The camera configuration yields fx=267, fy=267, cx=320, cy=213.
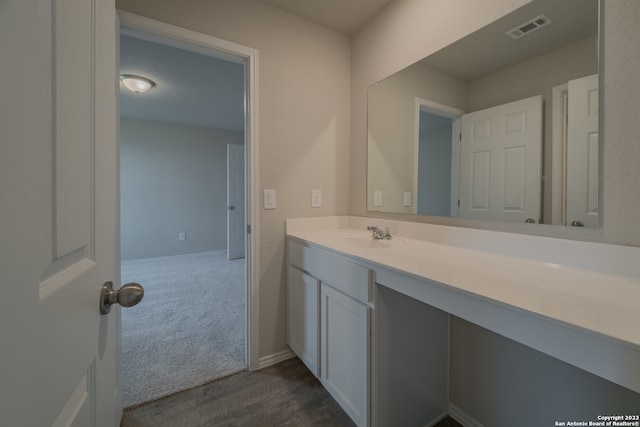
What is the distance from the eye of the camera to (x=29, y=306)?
29 cm

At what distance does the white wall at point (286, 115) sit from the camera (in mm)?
1647

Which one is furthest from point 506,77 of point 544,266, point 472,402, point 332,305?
point 472,402

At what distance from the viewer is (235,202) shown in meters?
4.70

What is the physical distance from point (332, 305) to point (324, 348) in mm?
268

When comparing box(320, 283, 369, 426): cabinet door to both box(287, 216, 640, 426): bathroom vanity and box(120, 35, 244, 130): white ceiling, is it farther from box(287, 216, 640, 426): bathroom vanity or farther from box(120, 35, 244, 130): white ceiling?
box(120, 35, 244, 130): white ceiling

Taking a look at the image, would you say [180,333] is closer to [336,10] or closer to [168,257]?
[336,10]

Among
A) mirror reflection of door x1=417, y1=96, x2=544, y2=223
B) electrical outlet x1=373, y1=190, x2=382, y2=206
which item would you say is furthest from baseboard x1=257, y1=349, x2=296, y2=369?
mirror reflection of door x1=417, y1=96, x2=544, y2=223

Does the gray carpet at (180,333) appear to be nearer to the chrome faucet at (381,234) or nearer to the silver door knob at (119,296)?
the chrome faucet at (381,234)

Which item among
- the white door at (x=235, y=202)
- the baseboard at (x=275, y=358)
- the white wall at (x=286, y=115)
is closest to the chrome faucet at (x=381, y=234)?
the white wall at (x=286, y=115)

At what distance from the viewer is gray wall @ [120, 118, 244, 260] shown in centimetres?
425

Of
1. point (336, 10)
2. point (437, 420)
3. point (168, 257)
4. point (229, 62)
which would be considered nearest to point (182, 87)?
point (229, 62)

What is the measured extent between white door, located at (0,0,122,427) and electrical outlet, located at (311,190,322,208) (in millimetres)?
1399

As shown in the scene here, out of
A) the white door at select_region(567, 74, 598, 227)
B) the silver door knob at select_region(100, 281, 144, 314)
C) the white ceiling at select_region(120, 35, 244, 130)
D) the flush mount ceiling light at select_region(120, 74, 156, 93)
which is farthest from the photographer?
the flush mount ceiling light at select_region(120, 74, 156, 93)

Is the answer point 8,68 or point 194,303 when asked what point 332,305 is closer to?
point 8,68
